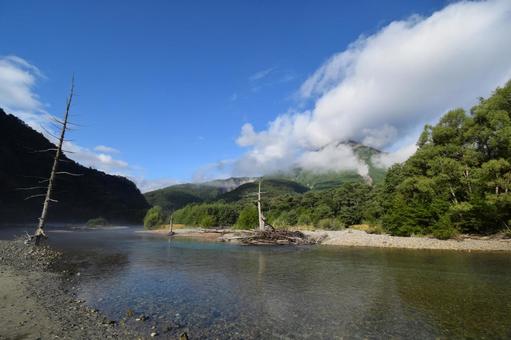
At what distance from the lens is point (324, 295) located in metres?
14.7

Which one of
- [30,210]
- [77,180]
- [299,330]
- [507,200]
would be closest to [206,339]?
[299,330]

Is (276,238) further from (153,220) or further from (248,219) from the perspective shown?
(153,220)

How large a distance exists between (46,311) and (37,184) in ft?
495

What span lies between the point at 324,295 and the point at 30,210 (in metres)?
144

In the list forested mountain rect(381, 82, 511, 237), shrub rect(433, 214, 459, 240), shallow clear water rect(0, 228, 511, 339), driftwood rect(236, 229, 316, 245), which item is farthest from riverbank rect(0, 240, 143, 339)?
forested mountain rect(381, 82, 511, 237)

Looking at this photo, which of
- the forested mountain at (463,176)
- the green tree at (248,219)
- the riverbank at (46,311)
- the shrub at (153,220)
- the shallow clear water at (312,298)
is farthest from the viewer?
the shrub at (153,220)

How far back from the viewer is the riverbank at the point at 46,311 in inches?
344

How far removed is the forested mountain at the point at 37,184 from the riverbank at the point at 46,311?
89798mm

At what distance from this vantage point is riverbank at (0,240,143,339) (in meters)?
8.73

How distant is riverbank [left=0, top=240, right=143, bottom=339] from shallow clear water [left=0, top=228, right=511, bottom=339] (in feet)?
3.12

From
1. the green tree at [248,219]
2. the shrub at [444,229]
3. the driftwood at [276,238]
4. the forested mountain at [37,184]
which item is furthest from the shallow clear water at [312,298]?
the forested mountain at [37,184]

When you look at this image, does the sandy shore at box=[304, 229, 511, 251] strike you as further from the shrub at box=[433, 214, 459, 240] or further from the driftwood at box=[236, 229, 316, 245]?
the driftwood at box=[236, 229, 316, 245]

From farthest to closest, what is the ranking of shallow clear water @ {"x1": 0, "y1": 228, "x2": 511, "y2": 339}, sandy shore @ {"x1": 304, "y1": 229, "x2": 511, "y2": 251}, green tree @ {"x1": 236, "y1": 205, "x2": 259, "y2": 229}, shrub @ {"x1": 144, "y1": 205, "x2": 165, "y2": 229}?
shrub @ {"x1": 144, "y1": 205, "x2": 165, "y2": 229}, green tree @ {"x1": 236, "y1": 205, "x2": 259, "y2": 229}, sandy shore @ {"x1": 304, "y1": 229, "x2": 511, "y2": 251}, shallow clear water @ {"x1": 0, "y1": 228, "x2": 511, "y2": 339}

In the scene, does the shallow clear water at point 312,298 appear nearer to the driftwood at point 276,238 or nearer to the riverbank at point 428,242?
the riverbank at point 428,242
